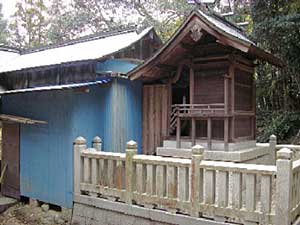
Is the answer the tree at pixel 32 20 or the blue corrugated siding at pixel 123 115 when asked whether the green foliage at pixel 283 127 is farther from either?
the tree at pixel 32 20

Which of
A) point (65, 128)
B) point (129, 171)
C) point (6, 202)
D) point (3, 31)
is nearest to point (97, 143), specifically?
point (65, 128)

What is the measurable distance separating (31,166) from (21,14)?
17713 mm

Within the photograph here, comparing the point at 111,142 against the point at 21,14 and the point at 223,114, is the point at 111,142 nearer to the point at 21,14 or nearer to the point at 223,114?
the point at 223,114

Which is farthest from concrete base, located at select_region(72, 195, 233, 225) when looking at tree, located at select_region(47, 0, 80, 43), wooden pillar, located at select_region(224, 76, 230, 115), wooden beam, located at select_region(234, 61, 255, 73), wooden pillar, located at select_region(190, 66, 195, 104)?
tree, located at select_region(47, 0, 80, 43)

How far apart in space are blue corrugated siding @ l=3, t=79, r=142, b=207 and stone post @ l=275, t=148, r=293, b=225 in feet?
13.1

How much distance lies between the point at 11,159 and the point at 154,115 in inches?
156

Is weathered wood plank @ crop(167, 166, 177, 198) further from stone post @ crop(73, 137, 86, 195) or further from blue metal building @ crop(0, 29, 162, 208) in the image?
blue metal building @ crop(0, 29, 162, 208)

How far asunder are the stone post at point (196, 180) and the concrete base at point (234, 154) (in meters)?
1.44

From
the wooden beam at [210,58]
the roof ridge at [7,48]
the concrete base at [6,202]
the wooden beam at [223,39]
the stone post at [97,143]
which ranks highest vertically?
the roof ridge at [7,48]

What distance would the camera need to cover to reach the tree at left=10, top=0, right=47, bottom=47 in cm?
2209

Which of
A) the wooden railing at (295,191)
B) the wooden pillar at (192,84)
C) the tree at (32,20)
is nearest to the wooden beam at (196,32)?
the wooden pillar at (192,84)

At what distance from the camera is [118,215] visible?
611 centimetres

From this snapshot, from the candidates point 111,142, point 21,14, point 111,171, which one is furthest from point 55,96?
point 21,14

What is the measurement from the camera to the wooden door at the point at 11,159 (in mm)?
8188
